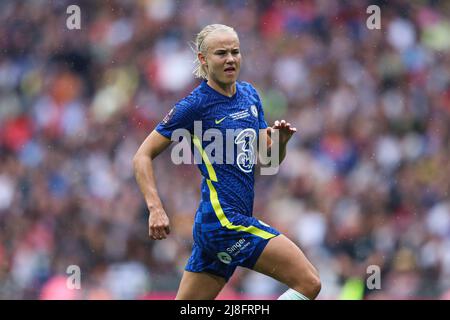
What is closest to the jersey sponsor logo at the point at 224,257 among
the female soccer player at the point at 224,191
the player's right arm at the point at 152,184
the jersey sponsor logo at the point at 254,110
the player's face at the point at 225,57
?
the female soccer player at the point at 224,191

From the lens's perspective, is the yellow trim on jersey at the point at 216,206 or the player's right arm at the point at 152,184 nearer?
the player's right arm at the point at 152,184

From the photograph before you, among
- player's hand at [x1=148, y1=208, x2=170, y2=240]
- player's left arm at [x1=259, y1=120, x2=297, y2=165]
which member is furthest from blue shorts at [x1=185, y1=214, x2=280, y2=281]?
player's left arm at [x1=259, y1=120, x2=297, y2=165]

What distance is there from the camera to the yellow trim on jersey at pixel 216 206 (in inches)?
238

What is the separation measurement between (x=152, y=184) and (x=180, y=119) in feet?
1.47

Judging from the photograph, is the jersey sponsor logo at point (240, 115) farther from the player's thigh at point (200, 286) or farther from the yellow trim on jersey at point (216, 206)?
the player's thigh at point (200, 286)

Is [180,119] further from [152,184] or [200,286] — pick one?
[200,286]

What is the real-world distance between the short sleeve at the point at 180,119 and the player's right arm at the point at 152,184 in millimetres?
45

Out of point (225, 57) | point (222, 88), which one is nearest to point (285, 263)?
point (222, 88)

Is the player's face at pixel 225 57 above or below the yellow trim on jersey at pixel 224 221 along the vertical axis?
above

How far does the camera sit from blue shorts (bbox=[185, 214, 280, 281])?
6.02 metres

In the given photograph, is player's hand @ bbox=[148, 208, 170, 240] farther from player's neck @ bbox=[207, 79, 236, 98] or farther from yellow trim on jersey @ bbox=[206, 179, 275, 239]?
player's neck @ bbox=[207, 79, 236, 98]

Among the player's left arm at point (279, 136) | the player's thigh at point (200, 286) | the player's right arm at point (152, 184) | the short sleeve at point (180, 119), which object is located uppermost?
the short sleeve at point (180, 119)

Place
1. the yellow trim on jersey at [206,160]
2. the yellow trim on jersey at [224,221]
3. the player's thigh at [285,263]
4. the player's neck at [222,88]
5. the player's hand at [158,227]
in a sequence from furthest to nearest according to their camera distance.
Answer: the player's neck at [222,88] → the yellow trim on jersey at [206,160] → the yellow trim on jersey at [224,221] → the player's thigh at [285,263] → the player's hand at [158,227]

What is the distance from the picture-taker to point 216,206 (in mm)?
6125
